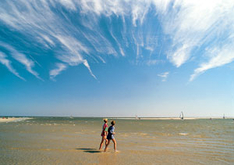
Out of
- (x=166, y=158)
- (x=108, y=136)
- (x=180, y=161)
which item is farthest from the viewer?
(x=108, y=136)

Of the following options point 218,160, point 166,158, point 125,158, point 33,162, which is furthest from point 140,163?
point 33,162

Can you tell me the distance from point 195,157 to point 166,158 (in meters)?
1.99

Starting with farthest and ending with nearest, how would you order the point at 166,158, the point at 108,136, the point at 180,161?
the point at 108,136 → the point at 166,158 → the point at 180,161

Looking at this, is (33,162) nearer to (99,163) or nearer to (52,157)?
(52,157)

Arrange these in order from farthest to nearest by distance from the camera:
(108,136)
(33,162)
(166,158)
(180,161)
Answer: (108,136)
(166,158)
(180,161)
(33,162)

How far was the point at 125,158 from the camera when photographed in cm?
923

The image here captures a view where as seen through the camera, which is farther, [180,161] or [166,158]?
[166,158]

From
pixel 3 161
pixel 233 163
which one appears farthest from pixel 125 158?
pixel 3 161

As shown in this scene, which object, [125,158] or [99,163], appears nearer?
[99,163]

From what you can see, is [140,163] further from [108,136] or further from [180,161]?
[108,136]

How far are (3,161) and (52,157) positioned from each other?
7.93 ft

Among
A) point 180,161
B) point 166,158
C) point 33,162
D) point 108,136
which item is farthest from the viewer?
point 108,136

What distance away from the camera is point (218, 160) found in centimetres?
916

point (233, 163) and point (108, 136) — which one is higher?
point (108, 136)
